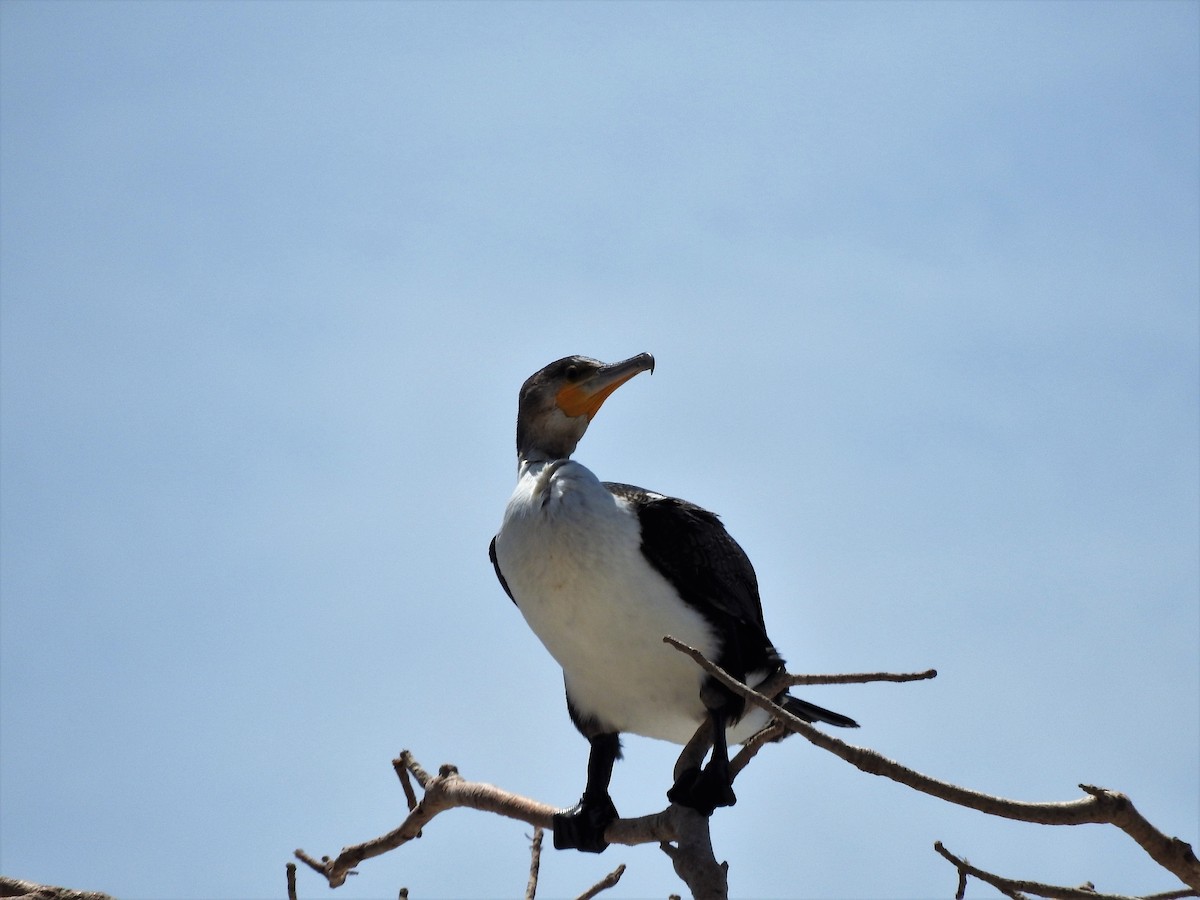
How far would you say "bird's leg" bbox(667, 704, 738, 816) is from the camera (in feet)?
15.4

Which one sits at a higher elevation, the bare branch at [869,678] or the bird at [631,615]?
the bird at [631,615]

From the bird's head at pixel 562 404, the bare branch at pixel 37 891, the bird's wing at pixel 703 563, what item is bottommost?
the bare branch at pixel 37 891

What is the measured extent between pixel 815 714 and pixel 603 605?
116 centimetres

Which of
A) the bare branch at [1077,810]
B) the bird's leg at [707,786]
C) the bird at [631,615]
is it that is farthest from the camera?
the bird at [631,615]

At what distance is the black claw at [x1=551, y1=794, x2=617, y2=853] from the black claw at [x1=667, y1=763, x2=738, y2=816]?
415 mm

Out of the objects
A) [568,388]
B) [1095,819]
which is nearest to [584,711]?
[568,388]

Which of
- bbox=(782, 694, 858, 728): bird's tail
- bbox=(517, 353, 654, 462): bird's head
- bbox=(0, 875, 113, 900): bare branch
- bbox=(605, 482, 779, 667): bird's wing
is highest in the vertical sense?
bbox=(517, 353, 654, 462): bird's head

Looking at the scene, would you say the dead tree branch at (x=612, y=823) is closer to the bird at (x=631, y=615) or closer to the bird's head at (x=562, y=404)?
the bird at (x=631, y=615)

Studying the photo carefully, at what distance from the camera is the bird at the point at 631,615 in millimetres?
5031

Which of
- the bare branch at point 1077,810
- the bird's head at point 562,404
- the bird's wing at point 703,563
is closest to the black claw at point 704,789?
the bird's wing at point 703,563

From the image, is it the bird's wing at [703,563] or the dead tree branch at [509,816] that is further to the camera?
the bird's wing at [703,563]

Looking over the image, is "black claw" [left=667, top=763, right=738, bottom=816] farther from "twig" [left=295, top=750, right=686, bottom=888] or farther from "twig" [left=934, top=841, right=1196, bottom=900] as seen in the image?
"twig" [left=934, top=841, right=1196, bottom=900]

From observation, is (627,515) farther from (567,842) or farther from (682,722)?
(567,842)

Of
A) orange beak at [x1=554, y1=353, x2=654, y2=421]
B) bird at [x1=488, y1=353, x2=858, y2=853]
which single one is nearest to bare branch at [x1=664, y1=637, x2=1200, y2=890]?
bird at [x1=488, y1=353, x2=858, y2=853]
